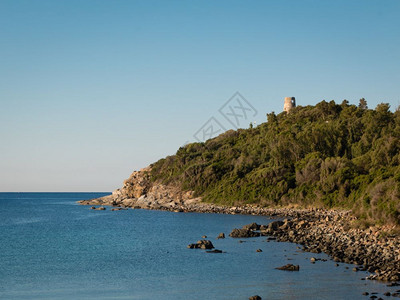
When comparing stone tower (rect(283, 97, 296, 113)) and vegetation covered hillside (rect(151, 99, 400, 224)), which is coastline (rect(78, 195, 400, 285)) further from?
stone tower (rect(283, 97, 296, 113))

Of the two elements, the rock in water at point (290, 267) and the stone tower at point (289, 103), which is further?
the stone tower at point (289, 103)

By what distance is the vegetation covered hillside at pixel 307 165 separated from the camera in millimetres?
60422

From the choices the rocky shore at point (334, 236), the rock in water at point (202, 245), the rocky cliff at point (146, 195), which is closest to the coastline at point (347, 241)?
the rocky shore at point (334, 236)

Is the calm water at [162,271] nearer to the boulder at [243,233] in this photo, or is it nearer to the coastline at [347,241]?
the coastline at [347,241]

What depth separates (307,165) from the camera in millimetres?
76125

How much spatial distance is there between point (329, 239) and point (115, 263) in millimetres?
17196

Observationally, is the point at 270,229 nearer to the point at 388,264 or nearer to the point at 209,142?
the point at 388,264

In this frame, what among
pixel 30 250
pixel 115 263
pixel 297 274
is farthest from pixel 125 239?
pixel 297 274

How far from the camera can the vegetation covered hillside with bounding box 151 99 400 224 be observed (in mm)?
60422

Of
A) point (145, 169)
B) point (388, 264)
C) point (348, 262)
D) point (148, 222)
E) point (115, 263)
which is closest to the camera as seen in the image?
point (388, 264)

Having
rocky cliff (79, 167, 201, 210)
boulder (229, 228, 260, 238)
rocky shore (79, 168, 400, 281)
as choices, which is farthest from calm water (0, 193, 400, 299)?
rocky cliff (79, 167, 201, 210)

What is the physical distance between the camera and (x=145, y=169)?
12675 centimetres

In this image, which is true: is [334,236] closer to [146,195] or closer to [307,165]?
[307,165]

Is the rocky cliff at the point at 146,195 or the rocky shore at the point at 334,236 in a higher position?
the rocky cliff at the point at 146,195
